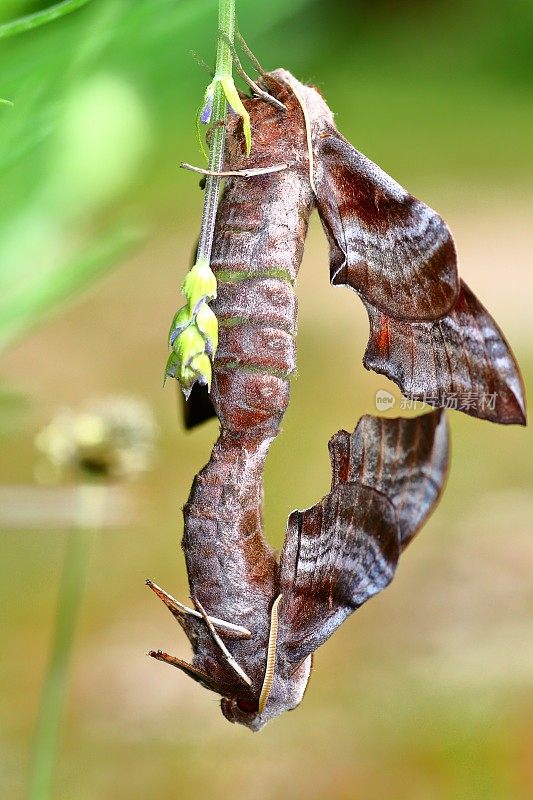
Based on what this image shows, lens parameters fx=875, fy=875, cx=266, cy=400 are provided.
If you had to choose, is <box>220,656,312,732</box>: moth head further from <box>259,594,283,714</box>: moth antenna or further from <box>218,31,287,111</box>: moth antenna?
<box>218,31,287,111</box>: moth antenna

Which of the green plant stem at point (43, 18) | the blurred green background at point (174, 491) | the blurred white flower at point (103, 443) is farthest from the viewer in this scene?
the blurred white flower at point (103, 443)

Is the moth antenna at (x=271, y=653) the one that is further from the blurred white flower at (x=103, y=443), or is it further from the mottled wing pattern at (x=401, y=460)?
the blurred white flower at (x=103, y=443)

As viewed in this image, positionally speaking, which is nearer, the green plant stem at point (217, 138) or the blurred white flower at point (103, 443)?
the green plant stem at point (217, 138)

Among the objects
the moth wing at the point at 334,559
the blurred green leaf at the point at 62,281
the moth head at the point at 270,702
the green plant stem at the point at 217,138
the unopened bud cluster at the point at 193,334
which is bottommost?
the moth head at the point at 270,702

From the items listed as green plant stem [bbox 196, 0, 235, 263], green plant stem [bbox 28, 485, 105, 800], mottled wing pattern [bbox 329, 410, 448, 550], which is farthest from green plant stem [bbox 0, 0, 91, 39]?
green plant stem [bbox 28, 485, 105, 800]

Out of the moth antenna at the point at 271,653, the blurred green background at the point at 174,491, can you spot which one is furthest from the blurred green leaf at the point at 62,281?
the moth antenna at the point at 271,653

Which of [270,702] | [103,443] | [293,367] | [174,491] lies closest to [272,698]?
[270,702]

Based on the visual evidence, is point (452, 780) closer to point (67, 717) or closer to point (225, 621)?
point (67, 717)
